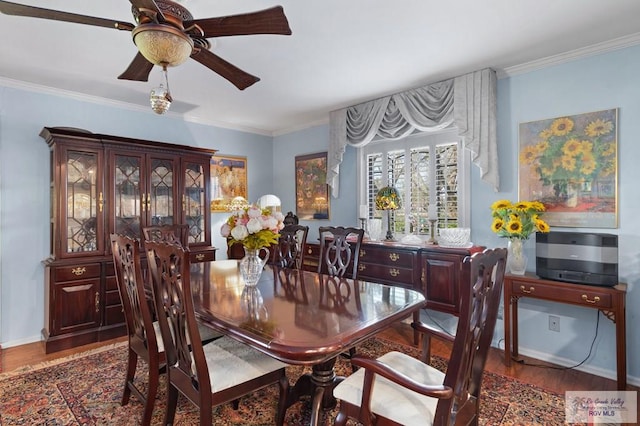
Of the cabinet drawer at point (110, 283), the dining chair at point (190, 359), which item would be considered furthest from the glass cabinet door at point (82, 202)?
the dining chair at point (190, 359)

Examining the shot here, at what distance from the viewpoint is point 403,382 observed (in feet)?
3.72

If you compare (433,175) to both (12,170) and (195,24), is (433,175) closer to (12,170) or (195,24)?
(195,24)

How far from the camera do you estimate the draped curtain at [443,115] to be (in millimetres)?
2859

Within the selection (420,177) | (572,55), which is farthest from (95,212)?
(572,55)

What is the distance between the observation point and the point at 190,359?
4.78 feet

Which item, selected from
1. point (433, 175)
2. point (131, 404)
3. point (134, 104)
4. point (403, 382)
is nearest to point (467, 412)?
point (403, 382)

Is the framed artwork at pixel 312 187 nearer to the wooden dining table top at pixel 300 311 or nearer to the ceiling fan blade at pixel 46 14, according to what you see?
the wooden dining table top at pixel 300 311

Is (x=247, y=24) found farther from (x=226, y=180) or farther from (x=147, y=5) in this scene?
(x=226, y=180)

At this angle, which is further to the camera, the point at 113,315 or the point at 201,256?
the point at 201,256

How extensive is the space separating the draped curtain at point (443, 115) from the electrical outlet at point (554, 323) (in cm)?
115

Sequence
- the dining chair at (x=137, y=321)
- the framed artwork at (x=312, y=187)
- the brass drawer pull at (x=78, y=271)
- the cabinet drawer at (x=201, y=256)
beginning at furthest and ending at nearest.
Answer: the framed artwork at (x=312, y=187), the cabinet drawer at (x=201, y=256), the brass drawer pull at (x=78, y=271), the dining chair at (x=137, y=321)

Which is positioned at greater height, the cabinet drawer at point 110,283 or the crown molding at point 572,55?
the crown molding at point 572,55

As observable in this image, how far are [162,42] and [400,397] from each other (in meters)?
1.82

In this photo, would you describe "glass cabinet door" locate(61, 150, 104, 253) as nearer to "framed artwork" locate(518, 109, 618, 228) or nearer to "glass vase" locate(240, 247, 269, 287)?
"glass vase" locate(240, 247, 269, 287)
